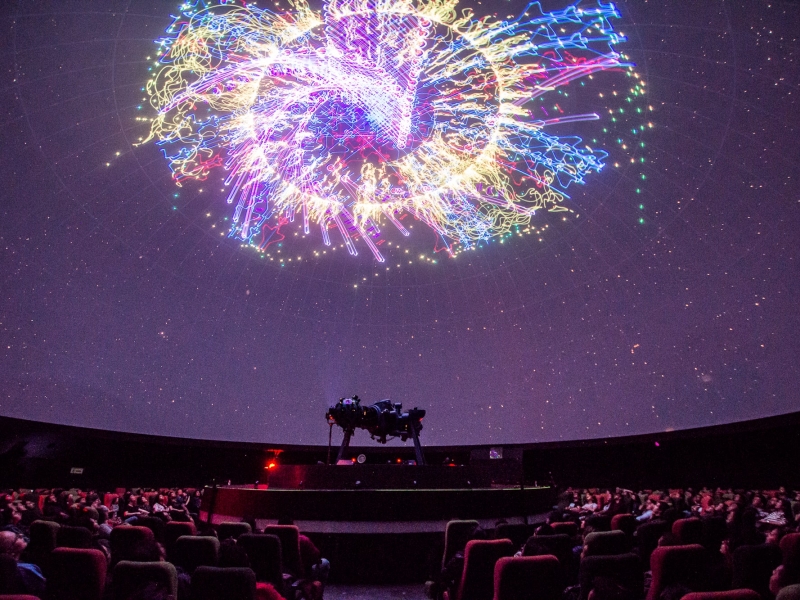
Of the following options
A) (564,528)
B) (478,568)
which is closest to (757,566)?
(478,568)

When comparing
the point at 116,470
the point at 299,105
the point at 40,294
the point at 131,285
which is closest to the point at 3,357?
the point at 40,294

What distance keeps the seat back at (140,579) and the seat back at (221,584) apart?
0.25m

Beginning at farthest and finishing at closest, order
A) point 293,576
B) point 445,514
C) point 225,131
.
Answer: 1. point 225,131
2. point 445,514
3. point 293,576

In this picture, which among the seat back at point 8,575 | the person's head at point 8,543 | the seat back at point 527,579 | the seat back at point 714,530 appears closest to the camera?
the seat back at point 8,575

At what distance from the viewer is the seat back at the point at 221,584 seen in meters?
3.56

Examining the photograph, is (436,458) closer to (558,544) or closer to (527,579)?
(558,544)

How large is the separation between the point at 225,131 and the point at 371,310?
362 inches

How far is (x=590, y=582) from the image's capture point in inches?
161

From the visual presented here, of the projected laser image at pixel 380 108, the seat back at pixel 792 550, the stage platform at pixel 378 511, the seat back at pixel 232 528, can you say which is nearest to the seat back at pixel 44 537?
the seat back at pixel 232 528

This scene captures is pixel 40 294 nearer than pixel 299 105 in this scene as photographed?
No

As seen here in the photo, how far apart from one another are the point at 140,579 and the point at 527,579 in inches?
117

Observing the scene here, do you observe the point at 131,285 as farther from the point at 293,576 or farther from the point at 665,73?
the point at 665,73

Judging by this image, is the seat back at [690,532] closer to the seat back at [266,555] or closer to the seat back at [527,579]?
the seat back at [527,579]

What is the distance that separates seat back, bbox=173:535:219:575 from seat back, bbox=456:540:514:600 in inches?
105
